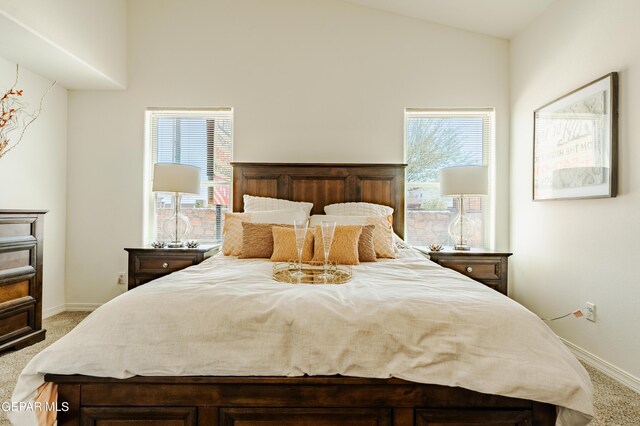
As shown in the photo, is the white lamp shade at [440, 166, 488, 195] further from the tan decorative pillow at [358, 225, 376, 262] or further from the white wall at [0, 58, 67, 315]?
the white wall at [0, 58, 67, 315]

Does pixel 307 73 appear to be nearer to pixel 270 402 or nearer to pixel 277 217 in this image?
pixel 277 217

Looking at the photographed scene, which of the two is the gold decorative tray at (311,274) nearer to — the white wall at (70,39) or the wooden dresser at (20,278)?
the wooden dresser at (20,278)

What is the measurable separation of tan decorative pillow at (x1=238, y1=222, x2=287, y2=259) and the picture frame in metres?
2.21

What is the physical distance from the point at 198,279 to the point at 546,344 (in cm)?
148

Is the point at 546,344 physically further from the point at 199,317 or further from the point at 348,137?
the point at 348,137

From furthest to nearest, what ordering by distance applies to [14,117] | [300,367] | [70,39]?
1. [14,117]
2. [70,39]
3. [300,367]

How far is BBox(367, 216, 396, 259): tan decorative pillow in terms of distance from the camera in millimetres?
2467

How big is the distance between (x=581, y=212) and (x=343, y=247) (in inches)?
67.9

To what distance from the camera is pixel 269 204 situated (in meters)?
3.05

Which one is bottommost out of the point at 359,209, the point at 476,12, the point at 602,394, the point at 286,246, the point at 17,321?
the point at 602,394

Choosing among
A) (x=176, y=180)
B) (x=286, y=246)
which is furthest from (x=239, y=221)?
(x=176, y=180)

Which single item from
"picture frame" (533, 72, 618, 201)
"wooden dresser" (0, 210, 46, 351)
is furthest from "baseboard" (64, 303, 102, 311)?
"picture frame" (533, 72, 618, 201)

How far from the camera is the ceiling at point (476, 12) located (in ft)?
9.38

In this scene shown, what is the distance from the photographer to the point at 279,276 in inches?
68.6
